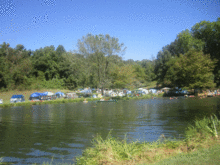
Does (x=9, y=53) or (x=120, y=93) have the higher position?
(x=9, y=53)

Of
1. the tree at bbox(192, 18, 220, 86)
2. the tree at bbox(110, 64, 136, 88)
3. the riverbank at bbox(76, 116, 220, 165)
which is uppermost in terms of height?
the tree at bbox(192, 18, 220, 86)

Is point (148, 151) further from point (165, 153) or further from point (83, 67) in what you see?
point (83, 67)

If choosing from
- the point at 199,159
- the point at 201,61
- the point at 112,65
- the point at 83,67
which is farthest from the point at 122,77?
the point at 199,159

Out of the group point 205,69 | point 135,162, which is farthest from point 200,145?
point 205,69

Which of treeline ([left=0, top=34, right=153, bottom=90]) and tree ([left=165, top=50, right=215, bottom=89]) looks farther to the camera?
treeline ([left=0, top=34, right=153, bottom=90])

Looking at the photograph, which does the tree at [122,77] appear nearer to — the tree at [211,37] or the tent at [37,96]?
the tent at [37,96]

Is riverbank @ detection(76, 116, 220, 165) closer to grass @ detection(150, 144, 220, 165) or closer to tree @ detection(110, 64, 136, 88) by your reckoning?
grass @ detection(150, 144, 220, 165)

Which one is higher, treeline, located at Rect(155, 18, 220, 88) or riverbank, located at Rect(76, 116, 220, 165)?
treeline, located at Rect(155, 18, 220, 88)

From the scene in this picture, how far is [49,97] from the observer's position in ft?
165

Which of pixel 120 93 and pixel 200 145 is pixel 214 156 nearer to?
pixel 200 145

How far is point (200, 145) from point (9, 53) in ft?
210

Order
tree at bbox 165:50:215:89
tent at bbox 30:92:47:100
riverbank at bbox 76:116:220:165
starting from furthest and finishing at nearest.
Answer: tent at bbox 30:92:47:100
tree at bbox 165:50:215:89
riverbank at bbox 76:116:220:165

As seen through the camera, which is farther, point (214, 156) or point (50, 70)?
point (50, 70)

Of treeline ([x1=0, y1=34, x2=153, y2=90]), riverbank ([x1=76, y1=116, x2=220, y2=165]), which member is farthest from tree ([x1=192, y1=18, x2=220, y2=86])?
riverbank ([x1=76, y1=116, x2=220, y2=165])
